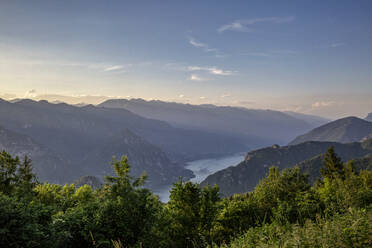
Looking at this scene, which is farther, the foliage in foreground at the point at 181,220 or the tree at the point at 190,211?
the tree at the point at 190,211

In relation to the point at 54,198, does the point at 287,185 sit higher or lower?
higher

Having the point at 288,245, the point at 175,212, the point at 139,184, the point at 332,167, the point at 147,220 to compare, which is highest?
the point at 288,245

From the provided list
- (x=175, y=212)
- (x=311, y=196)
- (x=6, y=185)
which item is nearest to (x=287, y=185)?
(x=311, y=196)

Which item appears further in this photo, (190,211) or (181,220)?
(190,211)

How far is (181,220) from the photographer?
21.0 m

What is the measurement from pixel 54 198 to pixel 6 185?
7621 millimetres

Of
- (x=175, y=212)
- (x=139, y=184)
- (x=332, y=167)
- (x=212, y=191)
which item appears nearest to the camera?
(x=139, y=184)

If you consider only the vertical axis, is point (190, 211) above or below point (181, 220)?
above

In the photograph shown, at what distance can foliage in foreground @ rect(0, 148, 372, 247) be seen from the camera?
723cm

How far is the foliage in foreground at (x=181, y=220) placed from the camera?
723cm

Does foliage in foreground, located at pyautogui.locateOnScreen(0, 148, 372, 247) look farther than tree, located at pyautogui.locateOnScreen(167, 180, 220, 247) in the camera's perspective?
No

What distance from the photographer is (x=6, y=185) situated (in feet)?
121

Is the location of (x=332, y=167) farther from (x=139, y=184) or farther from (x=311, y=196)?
(x=139, y=184)

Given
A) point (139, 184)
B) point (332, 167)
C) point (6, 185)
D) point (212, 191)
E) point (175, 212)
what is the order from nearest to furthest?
1. point (139, 184)
2. point (175, 212)
3. point (212, 191)
4. point (6, 185)
5. point (332, 167)
